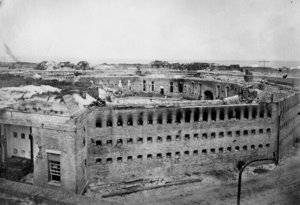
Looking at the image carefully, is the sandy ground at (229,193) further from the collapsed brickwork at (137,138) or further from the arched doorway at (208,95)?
the arched doorway at (208,95)

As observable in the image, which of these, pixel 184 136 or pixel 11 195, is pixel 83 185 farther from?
pixel 184 136

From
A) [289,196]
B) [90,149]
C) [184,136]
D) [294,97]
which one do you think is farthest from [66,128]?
[294,97]

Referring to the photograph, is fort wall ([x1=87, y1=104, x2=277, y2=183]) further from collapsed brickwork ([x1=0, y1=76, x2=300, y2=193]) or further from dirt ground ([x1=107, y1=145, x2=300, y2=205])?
dirt ground ([x1=107, y1=145, x2=300, y2=205])

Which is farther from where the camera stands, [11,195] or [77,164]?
[77,164]

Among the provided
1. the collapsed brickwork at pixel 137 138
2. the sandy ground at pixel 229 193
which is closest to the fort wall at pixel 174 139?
the collapsed brickwork at pixel 137 138

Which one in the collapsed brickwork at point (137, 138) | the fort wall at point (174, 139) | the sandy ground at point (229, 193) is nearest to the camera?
the collapsed brickwork at point (137, 138)

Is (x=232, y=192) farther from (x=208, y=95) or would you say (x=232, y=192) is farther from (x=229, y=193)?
(x=208, y=95)
